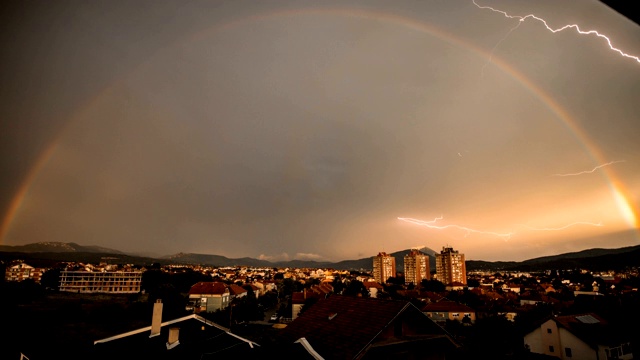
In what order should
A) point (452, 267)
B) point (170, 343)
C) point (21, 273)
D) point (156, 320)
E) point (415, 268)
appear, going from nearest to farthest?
point (170, 343)
point (156, 320)
point (21, 273)
point (452, 267)
point (415, 268)

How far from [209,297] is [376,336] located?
198ft

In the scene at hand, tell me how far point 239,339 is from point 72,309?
71.9 meters

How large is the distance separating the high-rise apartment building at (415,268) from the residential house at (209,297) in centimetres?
10761

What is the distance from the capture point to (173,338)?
15.2m

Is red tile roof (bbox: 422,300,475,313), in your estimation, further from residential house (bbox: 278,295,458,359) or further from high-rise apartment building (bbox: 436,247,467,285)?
high-rise apartment building (bbox: 436,247,467,285)

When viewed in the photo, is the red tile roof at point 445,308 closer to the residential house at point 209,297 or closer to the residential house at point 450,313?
the residential house at point 450,313

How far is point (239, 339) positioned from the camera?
623 inches

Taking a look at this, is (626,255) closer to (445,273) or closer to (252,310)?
(445,273)

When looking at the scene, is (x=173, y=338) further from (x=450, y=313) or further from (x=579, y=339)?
(x=450, y=313)

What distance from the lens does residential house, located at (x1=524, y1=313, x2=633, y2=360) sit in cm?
2678

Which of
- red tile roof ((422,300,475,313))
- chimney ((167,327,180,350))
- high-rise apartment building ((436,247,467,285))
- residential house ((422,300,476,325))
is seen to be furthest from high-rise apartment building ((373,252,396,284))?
chimney ((167,327,180,350))

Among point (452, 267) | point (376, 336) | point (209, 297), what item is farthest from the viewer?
point (452, 267)

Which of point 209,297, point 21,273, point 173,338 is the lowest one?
point 21,273

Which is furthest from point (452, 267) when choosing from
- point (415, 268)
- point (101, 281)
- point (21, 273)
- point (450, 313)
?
point (21, 273)
